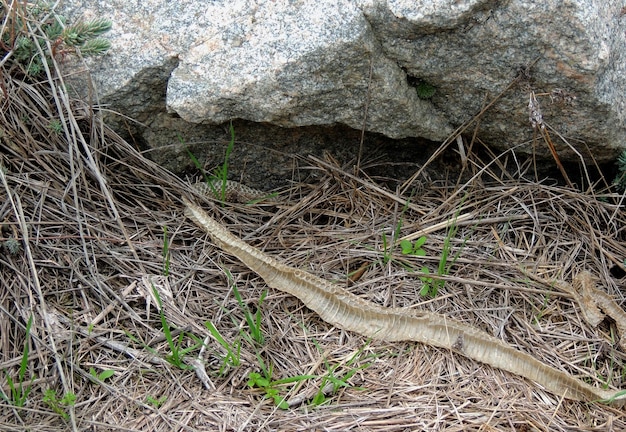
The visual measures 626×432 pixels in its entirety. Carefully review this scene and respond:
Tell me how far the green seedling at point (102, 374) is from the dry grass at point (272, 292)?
17mm

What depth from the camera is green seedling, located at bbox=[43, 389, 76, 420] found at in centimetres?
214

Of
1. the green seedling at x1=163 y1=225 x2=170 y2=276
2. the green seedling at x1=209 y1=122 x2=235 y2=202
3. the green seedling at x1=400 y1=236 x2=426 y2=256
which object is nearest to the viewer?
the green seedling at x1=163 y1=225 x2=170 y2=276

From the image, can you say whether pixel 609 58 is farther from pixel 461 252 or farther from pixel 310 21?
pixel 310 21

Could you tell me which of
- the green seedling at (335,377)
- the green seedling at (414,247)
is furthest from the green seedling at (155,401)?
the green seedling at (414,247)

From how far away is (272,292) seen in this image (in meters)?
2.64

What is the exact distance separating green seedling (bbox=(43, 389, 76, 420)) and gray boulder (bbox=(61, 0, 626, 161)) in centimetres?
120

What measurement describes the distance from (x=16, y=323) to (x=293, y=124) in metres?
1.32

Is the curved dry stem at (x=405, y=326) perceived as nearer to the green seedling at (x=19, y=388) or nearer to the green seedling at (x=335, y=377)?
the green seedling at (x=335, y=377)

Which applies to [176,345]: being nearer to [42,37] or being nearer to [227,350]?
[227,350]

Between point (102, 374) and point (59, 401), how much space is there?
0.17 meters

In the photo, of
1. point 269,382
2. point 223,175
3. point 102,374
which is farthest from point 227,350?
point 223,175

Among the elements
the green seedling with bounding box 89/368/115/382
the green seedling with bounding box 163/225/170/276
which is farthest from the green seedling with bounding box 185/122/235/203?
the green seedling with bounding box 89/368/115/382

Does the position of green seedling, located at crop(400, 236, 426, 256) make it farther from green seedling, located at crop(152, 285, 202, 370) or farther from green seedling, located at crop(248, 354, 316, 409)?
green seedling, located at crop(152, 285, 202, 370)

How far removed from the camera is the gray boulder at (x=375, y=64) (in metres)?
2.60
